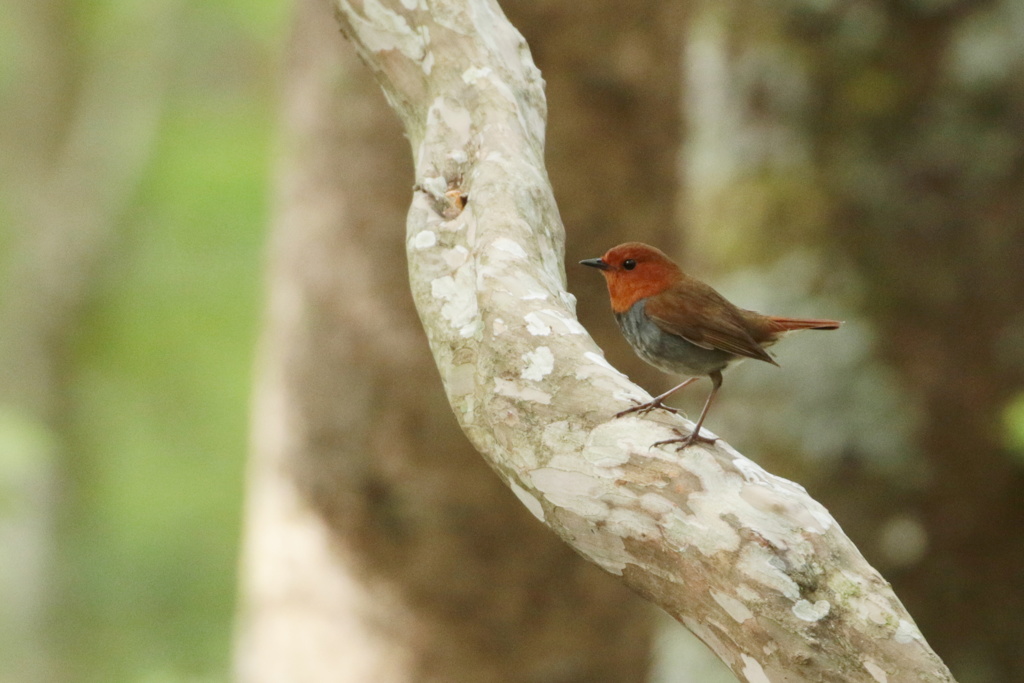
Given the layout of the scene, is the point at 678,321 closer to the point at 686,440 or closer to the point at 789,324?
the point at 789,324

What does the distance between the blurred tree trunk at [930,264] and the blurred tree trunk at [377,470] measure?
75 centimetres

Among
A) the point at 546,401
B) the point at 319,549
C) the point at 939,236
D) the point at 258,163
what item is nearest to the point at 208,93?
the point at 258,163

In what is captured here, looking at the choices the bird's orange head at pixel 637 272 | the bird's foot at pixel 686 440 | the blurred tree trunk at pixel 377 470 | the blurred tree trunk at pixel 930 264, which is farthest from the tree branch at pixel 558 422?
the blurred tree trunk at pixel 930 264

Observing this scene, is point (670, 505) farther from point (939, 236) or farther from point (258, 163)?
point (258, 163)

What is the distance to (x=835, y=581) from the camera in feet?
4.48

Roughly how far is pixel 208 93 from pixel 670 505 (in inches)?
433

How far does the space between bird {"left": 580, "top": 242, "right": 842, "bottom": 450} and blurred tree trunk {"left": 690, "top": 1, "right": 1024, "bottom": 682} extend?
71.8 inches

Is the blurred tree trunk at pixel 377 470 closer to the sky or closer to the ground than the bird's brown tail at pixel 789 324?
closer to the ground

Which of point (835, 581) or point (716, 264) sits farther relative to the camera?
point (716, 264)

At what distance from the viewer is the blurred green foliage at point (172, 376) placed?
417 inches

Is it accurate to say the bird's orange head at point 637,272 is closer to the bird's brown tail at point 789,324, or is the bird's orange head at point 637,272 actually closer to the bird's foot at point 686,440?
the bird's brown tail at point 789,324

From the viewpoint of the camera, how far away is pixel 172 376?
11250mm

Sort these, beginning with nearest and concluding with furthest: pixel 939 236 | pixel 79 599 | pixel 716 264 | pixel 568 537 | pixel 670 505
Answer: pixel 670 505 < pixel 568 537 < pixel 939 236 < pixel 716 264 < pixel 79 599

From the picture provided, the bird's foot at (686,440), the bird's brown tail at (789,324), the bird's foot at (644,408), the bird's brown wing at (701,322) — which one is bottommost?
the bird's brown tail at (789,324)
